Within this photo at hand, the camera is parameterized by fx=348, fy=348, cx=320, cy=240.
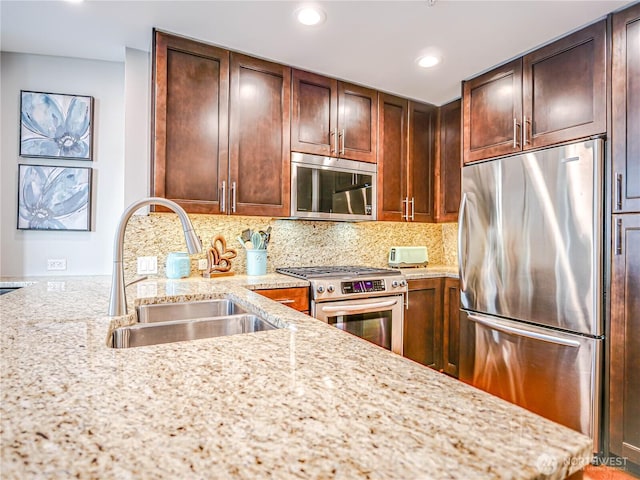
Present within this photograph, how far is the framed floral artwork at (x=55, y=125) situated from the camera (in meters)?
2.35

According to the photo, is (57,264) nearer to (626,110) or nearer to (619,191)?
(619,191)

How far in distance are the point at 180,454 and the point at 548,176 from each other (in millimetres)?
2329

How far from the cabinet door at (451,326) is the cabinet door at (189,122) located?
1.95 m

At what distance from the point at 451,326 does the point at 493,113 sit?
5.47ft

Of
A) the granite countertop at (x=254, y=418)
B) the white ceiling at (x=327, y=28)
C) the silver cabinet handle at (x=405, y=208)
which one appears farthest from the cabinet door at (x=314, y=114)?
the granite countertop at (x=254, y=418)

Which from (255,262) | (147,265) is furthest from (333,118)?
(147,265)

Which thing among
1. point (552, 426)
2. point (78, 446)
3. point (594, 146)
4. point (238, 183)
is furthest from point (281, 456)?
point (594, 146)

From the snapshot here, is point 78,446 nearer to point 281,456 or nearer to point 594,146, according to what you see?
point 281,456

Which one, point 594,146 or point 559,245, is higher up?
point 594,146

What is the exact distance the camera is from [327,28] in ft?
6.78

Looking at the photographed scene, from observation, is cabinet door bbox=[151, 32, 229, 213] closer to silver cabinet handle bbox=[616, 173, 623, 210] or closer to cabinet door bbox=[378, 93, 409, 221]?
cabinet door bbox=[378, 93, 409, 221]

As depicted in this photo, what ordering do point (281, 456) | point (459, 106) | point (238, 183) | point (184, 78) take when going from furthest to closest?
1. point (459, 106)
2. point (238, 183)
3. point (184, 78)
4. point (281, 456)

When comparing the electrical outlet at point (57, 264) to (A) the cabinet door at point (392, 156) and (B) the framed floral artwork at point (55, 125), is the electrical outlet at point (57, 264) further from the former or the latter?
(A) the cabinet door at point (392, 156)

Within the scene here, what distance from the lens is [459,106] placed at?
3.04 metres
